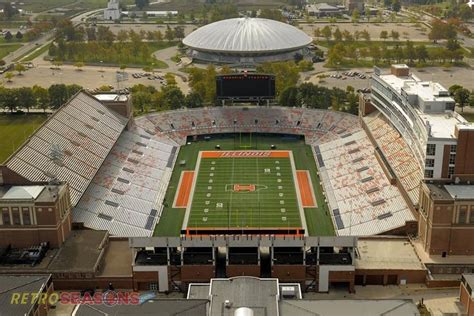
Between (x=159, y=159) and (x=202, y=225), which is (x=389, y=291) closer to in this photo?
(x=202, y=225)

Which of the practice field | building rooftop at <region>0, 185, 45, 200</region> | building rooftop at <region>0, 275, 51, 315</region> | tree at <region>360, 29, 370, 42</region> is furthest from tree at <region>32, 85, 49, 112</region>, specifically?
tree at <region>360, 29, 370, 42</region>

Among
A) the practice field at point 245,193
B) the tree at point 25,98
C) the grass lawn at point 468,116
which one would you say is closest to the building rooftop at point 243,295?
the practice field at point 245,193

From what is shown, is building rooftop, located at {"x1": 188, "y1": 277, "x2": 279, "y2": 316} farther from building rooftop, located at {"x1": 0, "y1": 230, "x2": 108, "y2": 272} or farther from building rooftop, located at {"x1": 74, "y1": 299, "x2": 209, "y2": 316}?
building rooftop, located at {"x1": 0, "y1": 230, "x2": 108, "y2": 272}

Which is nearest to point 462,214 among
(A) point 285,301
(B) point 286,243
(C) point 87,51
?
(B) point 286,243

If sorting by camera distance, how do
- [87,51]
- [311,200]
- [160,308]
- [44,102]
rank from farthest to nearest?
[87,51] → [44,102] → [311,200] → [160,308]

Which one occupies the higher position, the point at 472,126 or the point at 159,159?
the point at 472,126

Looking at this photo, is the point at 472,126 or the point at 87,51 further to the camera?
the point at 87,51
